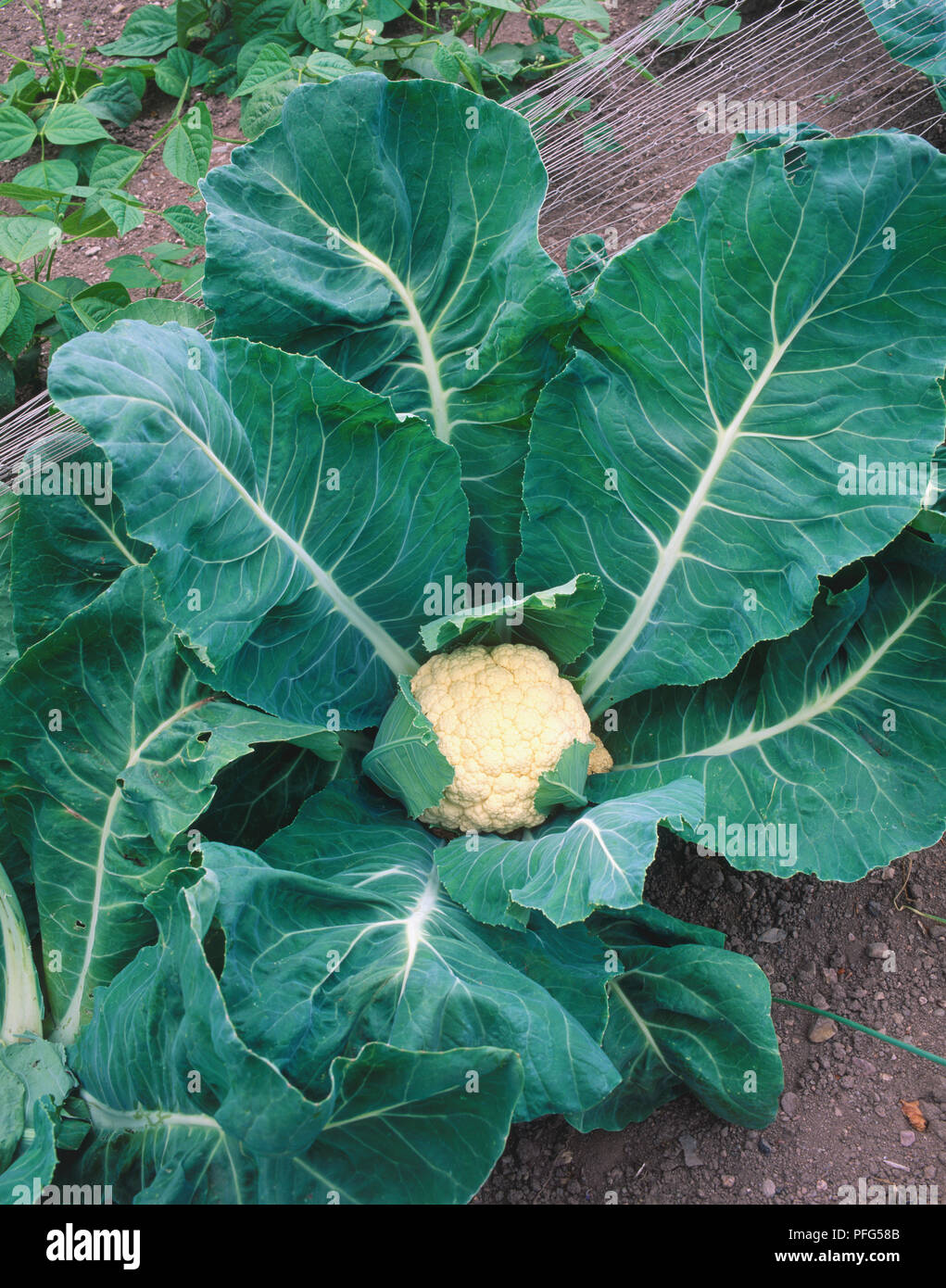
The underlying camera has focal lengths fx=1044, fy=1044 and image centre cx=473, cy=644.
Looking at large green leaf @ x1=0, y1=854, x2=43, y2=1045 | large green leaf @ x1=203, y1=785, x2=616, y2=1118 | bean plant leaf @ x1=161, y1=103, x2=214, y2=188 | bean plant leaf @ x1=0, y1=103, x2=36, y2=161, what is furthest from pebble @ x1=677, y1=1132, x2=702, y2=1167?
bean plant leaf @ x1=0, y1=103, x2=36, y2=161

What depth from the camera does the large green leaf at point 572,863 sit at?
185cm

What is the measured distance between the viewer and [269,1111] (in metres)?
1.65

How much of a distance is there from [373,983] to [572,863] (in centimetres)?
44

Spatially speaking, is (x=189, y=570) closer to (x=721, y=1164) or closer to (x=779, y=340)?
(x=779, y=340)

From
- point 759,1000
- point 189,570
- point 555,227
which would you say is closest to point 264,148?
point 189,570

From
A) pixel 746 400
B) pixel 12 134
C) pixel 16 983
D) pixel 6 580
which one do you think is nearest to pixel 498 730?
pixel 746 400

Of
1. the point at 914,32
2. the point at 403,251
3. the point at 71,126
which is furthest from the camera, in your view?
the point at 914,32

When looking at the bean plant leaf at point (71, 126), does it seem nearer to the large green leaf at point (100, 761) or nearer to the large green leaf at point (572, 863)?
the large green leaf at point (100, 761)

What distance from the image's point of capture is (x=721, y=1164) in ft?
7.64

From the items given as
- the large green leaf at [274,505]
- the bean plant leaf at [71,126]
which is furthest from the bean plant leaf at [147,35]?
the large green leaf at [274,505]

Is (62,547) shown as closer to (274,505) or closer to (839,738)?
(274,505)

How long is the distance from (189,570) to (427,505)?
1.96ft

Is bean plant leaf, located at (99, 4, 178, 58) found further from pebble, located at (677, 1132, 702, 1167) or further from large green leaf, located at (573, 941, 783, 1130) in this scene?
pebble, located at (677, 1132, 702, 1167)

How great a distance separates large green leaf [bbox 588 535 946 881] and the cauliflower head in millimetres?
249
